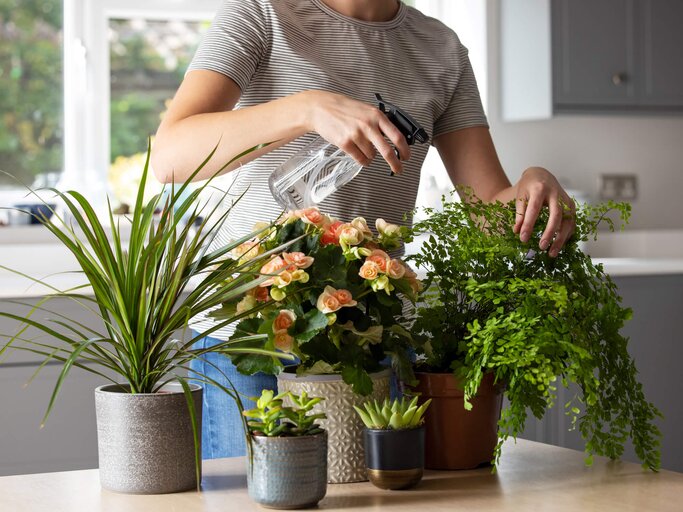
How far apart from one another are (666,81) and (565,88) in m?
0.48

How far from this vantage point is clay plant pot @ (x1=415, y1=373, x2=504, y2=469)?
3.83 feet

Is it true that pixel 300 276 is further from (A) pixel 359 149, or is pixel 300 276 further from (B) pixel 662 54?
(B) pixel 662 54

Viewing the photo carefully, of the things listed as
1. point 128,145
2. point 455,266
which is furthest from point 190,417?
point 128,145

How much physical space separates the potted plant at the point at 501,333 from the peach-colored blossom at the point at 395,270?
0.06 metres

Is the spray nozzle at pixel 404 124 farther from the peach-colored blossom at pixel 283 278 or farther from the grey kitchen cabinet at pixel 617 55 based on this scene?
the grey kitchen cabinet at pixel 617 55

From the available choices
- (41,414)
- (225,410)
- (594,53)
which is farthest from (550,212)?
(594,53)

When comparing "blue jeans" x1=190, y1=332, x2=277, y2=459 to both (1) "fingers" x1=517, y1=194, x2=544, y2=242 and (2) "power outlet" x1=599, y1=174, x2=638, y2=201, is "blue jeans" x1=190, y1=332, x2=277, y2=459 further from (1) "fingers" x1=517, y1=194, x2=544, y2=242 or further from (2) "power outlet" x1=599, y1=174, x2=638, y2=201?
(2) "power outlet" x1=599, y1=174, x2=638, y2=201

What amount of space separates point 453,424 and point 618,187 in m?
3.27

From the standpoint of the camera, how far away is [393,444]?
106 centimetres

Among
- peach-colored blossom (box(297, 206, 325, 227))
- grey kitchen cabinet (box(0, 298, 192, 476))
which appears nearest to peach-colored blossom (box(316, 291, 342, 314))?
peach-colored blossom (box(297, 206, 325, 227))

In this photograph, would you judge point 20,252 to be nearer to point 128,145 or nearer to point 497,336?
point 128,145

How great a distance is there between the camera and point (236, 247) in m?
1.13

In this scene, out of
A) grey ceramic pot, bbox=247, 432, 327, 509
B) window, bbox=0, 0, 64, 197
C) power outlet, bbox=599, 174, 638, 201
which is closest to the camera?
grey ceramic pot, bbox=247, 432, 327, 509

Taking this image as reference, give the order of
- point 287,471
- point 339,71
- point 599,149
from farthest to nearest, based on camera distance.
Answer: point 599,149
point 339,71
point 287,471
